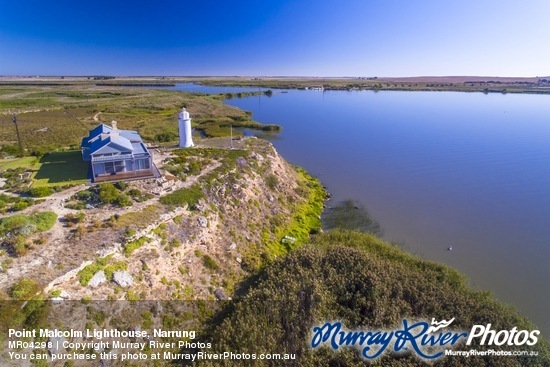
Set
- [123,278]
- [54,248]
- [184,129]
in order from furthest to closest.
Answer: [184,129] < [54,248] < [123,278]

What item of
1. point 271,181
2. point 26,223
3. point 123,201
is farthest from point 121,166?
point 271,181

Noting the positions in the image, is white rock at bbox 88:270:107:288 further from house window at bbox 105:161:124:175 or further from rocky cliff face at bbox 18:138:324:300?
house window at bbox 105:161:124:175

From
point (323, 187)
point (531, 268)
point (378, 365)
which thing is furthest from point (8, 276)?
point (531, 268)

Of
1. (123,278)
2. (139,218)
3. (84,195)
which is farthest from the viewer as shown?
(84,195)

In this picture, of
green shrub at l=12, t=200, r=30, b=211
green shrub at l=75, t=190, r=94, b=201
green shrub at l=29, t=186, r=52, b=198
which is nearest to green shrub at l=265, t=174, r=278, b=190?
green shrub at l=75, t=190, r=94, b=201

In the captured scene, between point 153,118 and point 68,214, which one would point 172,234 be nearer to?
point 68,214

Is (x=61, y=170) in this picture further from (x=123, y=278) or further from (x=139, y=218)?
(x=123, y=278)

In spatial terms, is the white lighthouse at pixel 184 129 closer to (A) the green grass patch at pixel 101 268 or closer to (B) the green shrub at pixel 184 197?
(B) the green shrub at pixel 184 197
